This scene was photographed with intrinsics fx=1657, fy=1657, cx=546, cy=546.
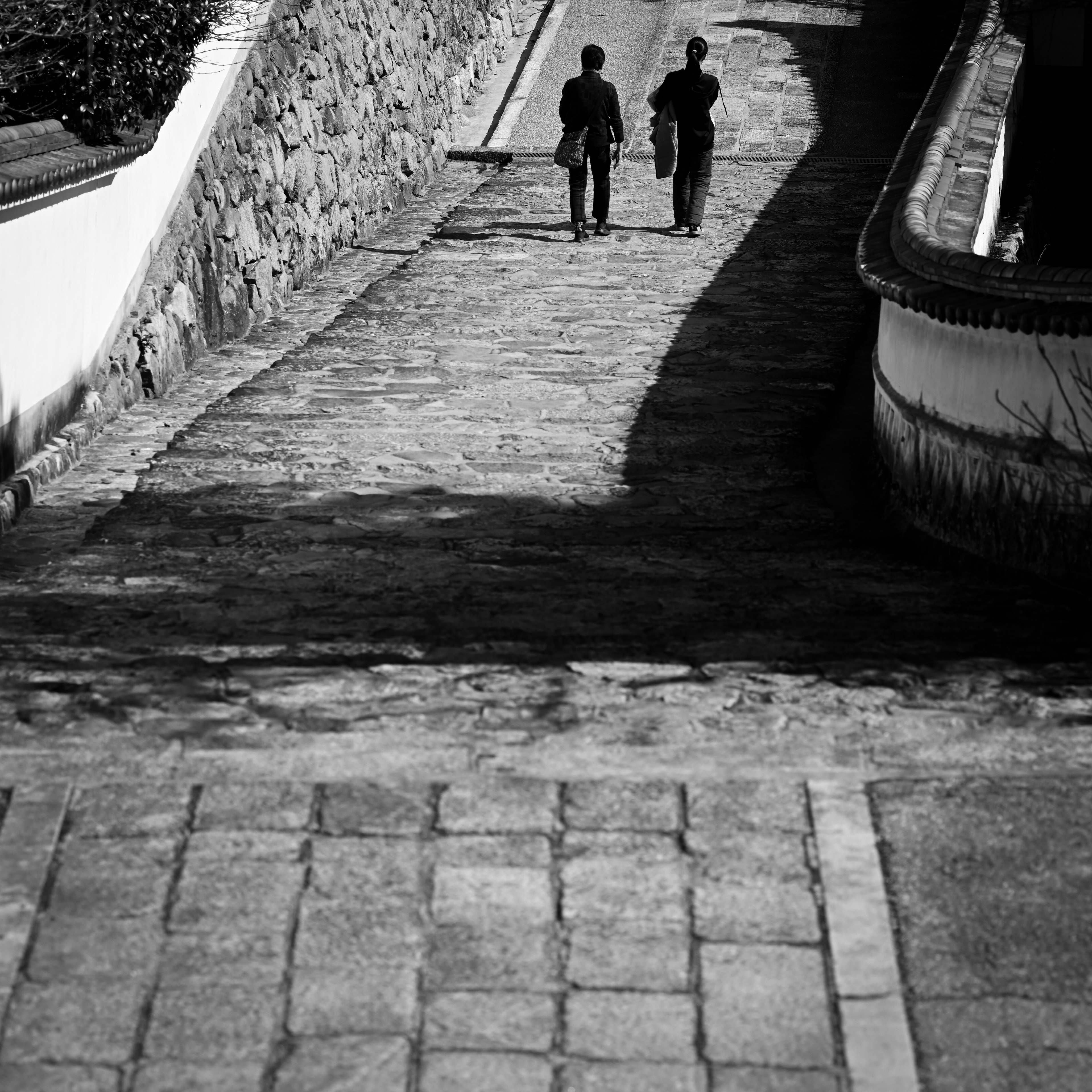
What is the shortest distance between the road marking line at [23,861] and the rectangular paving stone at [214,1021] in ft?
1.13

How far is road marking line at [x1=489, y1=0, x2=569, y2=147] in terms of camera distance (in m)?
16.2

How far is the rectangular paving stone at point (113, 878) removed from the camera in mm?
3787

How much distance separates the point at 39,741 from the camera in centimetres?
437

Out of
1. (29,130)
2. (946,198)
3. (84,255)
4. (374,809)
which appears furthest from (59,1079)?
(946,198)

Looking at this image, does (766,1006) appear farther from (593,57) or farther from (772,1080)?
(593,57)

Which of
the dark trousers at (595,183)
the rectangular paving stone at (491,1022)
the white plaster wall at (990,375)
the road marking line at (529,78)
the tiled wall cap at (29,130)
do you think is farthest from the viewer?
the road marking line at (529,78)

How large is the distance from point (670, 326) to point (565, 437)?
264 centimetres

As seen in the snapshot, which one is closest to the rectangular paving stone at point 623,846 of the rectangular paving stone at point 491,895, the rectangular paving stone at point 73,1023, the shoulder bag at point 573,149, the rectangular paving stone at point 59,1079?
the rectangular paving stone at point 491,895

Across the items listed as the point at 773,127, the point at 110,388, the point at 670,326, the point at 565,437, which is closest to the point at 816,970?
the point at 565,437

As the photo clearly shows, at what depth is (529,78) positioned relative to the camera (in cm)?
1738

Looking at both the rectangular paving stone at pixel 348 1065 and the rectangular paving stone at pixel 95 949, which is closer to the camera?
the rectangular paving stone at pixel 348 1065

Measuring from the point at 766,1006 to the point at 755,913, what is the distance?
30 cm

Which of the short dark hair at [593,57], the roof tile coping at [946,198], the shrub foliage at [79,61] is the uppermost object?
the shrub foliage at [79,61]

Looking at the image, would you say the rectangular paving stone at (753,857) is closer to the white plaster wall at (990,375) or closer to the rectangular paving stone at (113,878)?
the rectangular paving stone at (113,878)
